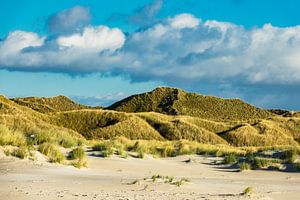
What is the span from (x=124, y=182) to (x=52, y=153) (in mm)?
4123

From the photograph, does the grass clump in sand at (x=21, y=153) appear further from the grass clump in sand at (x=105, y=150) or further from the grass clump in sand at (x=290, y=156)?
the grass clump in sand at (x=290, y=156)

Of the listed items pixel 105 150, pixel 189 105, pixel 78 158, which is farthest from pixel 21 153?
pixel 189 105

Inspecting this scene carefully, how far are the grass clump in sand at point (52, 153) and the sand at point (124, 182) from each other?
0.40 metres

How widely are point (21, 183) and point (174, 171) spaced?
7.10 m

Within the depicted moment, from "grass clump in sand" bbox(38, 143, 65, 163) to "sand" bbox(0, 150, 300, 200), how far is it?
1.32 feet

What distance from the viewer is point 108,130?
1804 inches

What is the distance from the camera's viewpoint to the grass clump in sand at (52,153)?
14.8 m

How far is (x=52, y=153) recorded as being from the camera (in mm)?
15555

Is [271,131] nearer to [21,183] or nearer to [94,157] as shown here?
[94,157]

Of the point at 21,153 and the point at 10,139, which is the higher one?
the point at 10,139

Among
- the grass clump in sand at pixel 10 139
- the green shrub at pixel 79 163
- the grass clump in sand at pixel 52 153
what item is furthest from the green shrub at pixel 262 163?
the grass clump in sand at pixel 10 139

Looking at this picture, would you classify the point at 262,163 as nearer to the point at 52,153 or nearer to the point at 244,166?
the point at 244,166

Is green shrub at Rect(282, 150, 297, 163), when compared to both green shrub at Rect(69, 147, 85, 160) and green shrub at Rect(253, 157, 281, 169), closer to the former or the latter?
green shrub at Rect(253, 157, 281, 169)

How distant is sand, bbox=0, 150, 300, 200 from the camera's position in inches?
393
